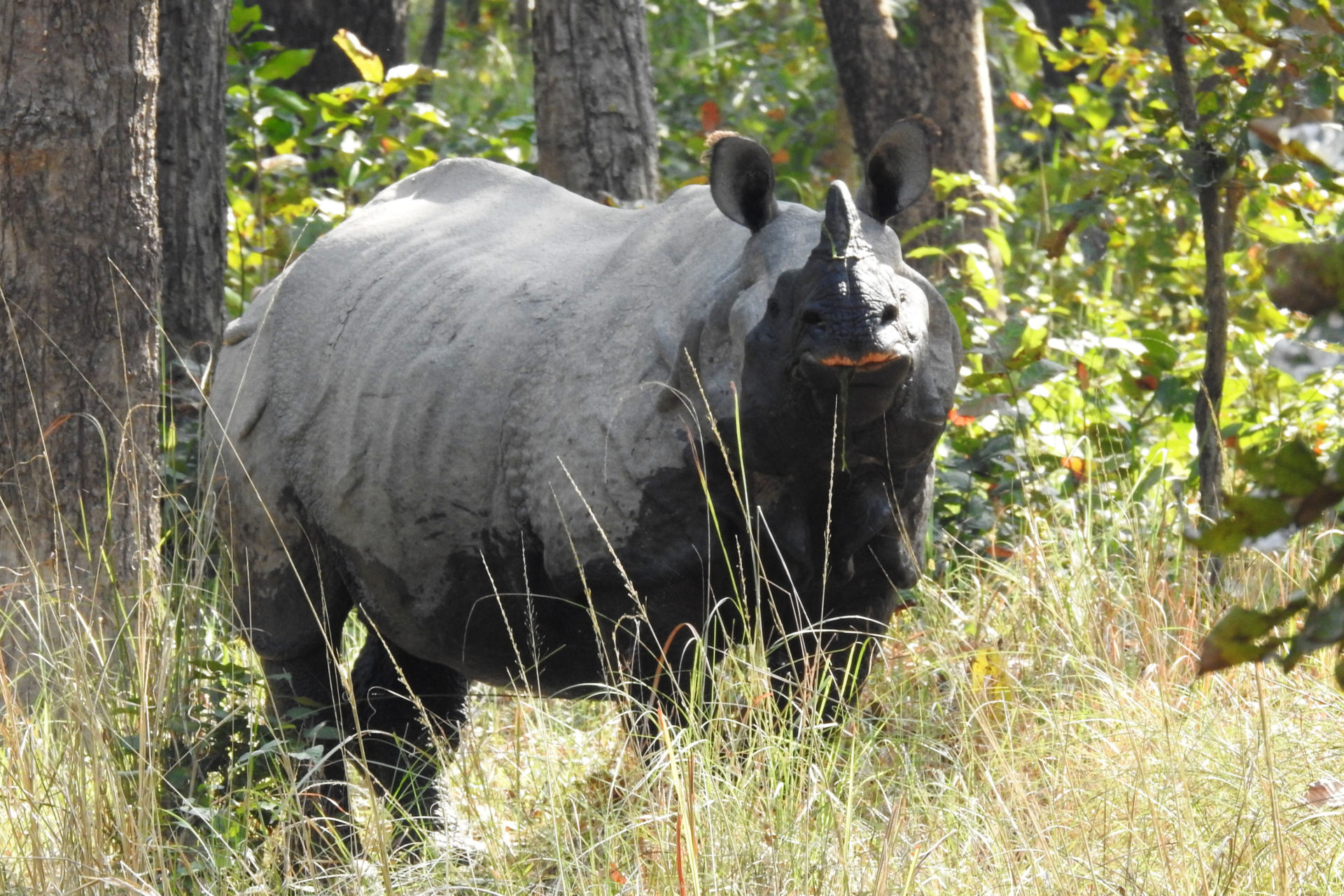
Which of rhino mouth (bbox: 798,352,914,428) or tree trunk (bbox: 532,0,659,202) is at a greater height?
tree trunk (bbox: 532,0,659,202)

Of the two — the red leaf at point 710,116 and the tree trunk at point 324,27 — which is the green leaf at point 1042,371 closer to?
the red leaf at point 710,116

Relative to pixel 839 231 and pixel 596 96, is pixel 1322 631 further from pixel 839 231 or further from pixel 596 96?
pixel 596 96

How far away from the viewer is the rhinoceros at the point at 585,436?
299cm

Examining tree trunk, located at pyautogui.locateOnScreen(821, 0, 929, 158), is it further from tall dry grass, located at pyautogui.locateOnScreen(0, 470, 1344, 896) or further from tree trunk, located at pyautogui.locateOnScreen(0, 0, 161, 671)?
tree trunk, located at pyautogui.locateOnScreen(0, 0, 161, 671)

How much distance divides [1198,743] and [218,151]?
412 centimetres

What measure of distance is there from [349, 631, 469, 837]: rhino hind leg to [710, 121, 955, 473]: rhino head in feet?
5.84

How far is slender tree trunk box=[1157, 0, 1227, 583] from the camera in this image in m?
4.80

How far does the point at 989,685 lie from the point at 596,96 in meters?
2.94

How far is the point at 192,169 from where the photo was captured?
5.78 m

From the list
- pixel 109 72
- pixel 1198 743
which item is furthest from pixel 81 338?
pixel 1198 743

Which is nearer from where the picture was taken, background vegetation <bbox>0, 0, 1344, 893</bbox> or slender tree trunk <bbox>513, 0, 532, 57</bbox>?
background vegetation <bbox>0, 0, 1344, 893</bbox>

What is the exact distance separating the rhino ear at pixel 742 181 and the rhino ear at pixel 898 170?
0.72 feet

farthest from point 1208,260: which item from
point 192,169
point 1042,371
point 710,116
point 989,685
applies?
point 710,116

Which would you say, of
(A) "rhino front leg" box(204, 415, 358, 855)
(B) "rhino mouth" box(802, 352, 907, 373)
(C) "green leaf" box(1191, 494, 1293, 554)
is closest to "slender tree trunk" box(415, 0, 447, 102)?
(A) "rhino front leg" box(204, 415, 358, 855)
